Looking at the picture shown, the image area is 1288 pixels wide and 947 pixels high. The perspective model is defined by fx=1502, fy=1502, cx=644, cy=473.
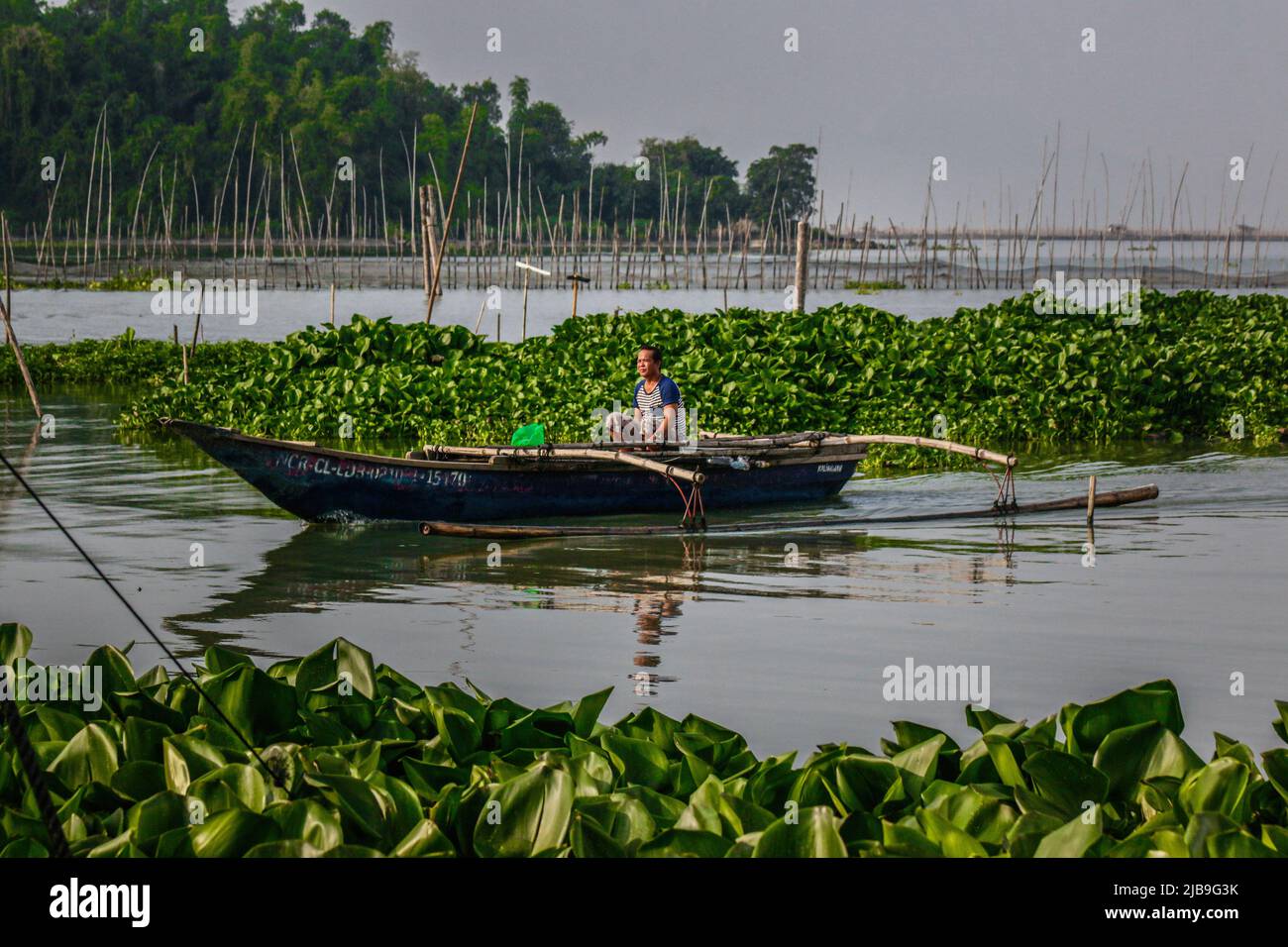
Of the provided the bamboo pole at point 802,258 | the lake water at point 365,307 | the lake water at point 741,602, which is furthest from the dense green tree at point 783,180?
the lake water at point 741,602

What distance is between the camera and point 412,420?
17641 millimetres

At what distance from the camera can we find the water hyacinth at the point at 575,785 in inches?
99.2

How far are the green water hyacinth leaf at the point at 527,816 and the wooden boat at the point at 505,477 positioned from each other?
311 inches

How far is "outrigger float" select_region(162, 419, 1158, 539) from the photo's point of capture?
35.5ft

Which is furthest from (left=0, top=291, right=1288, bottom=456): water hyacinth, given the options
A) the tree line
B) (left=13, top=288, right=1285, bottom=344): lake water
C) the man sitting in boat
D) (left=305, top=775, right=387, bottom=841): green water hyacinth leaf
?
the tree line

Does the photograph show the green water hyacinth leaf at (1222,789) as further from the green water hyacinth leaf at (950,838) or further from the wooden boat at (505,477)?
the wooden boat at (505,477)

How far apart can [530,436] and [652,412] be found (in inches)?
40.8

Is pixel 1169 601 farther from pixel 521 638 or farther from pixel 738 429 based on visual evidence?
pixel 738 429

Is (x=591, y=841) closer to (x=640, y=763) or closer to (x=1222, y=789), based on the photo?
(x=640, y=763)

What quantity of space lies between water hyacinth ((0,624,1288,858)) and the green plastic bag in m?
8.38

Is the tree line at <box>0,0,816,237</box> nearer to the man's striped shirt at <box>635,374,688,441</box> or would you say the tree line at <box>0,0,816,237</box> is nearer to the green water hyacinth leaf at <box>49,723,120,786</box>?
the man's striped shirt at <box>635,374,688,441</box>

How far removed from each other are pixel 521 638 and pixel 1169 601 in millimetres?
3867

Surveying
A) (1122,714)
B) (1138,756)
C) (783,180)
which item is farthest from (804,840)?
(783,180)
